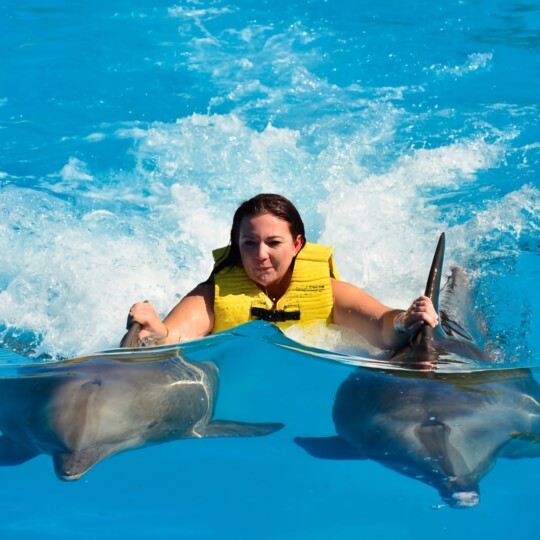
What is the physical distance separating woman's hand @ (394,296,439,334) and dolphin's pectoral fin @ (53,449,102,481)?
1.75 m

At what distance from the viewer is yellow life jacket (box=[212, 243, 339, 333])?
15.9 feet

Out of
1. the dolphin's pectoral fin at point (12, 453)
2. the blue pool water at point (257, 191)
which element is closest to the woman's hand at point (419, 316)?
the blue pool water at point (257, 191)

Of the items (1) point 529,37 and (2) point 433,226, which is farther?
(1) point 529,37

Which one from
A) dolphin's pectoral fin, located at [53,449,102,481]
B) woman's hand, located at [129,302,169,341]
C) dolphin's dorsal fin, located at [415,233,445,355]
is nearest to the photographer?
dolphin's pectoral fin, located at [53,449,102,481]

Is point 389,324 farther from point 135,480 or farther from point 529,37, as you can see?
point 529,37

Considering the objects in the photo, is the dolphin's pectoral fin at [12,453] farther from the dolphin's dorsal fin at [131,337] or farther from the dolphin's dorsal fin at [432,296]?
the dolphin's dorsal fin at [432,296]

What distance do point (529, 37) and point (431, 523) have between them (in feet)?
27.1

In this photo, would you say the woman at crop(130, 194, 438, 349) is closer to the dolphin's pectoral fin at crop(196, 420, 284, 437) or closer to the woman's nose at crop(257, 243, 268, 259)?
the woman's nose at crop(257, 243, 268, 259)

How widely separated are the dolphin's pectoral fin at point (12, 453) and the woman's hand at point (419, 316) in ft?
6.64

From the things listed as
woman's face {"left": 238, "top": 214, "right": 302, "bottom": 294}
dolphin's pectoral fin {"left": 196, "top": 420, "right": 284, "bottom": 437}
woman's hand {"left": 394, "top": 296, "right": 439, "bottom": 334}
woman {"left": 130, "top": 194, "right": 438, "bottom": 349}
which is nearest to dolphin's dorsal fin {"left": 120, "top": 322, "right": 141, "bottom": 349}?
woman {"left": 130, "top": 194, "right": 438, "bottom": 349}

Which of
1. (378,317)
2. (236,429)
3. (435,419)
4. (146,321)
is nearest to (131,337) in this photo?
(146,321)

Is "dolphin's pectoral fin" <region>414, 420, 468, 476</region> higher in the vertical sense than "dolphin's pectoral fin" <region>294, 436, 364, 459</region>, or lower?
higher

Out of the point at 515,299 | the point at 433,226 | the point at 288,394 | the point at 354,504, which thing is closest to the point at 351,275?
the point at 433,226

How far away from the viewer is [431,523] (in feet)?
11.4
